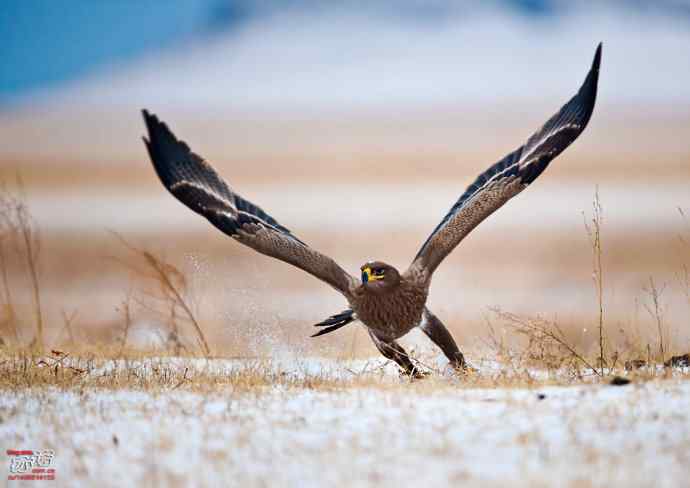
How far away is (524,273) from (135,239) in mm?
10202

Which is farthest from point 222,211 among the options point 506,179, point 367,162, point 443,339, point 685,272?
point 367,162

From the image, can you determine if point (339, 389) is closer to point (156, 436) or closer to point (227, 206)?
point (156, 436)

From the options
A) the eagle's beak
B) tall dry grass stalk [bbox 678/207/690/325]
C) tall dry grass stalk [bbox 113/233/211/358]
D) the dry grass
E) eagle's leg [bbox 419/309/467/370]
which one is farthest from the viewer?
tall dry grass stalk [bbox 113/233/211/358]

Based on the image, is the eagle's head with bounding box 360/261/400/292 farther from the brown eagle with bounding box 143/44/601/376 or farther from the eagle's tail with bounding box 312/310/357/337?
the eagle's tail with bounding box 312/310/357/337

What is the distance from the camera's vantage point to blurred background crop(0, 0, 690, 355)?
1373cm

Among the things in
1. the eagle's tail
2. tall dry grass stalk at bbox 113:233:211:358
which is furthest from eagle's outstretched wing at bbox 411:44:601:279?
tall dry grass stalk at bbox 113:233:211:358

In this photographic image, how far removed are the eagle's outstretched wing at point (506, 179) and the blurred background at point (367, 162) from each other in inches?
46.4

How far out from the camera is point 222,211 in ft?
25.4

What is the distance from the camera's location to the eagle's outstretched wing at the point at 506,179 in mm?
7641

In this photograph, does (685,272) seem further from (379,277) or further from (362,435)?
(362,435)

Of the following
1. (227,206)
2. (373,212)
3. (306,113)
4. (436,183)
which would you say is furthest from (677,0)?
(227,206)

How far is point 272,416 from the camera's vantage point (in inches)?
211

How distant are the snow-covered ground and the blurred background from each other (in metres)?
2.12

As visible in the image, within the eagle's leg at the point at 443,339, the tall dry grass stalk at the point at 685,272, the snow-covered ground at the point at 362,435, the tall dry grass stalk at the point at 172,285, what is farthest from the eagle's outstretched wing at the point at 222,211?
the tall dry grass stalk at the point at 685,272
